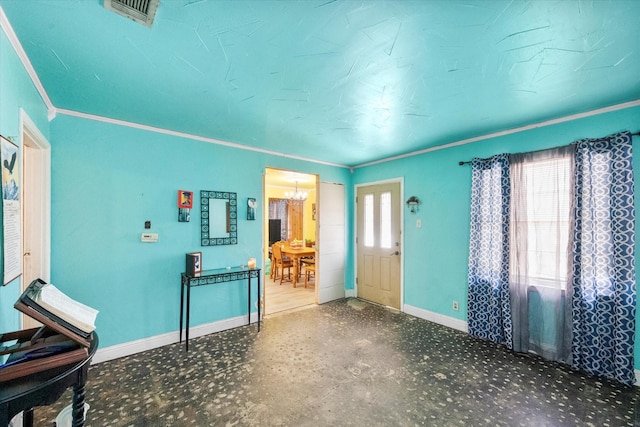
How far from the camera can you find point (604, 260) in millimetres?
2361

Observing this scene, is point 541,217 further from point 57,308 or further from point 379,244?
point 57,308

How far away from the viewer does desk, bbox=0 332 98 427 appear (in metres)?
0.91

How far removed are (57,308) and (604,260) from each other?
3.85 meters

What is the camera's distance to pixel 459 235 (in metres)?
3.46

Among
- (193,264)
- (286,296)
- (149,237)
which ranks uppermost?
(149,237)

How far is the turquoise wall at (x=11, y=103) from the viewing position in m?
1.38

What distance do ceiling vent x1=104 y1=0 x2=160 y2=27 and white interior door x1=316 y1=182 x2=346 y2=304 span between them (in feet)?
10.9

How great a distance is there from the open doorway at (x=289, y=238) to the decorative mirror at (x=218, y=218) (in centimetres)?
110

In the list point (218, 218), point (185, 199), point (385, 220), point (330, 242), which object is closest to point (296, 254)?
point (330, 242)

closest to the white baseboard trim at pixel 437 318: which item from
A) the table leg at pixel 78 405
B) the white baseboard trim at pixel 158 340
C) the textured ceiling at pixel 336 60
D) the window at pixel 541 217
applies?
the window at pixel 541 217

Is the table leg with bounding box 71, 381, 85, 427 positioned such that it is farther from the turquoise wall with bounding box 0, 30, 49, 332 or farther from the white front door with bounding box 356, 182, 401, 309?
the white front door with bounding box 356, 182, 401, 309

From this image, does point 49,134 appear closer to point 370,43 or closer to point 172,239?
point 172,239

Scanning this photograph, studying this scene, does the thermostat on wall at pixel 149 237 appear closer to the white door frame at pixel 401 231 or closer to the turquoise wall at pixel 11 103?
the turquoise wall at pixel 11 103

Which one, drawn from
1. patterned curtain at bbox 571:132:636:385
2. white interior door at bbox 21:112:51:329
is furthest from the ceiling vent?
patterned curtain at bbox 571:132:636:385
